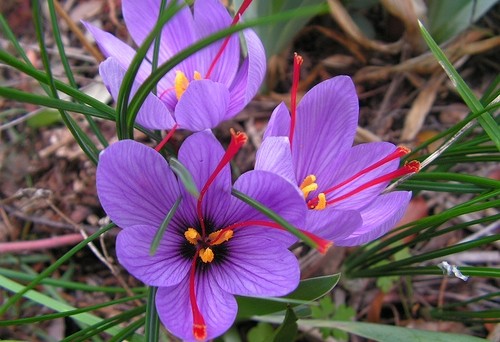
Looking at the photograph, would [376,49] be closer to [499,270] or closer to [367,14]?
[367,14]

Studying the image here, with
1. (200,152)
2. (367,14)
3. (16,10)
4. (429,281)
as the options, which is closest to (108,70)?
(200,152)

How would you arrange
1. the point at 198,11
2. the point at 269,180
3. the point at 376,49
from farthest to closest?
the point at 376,49 < the point at 198,11 < the point at 269,180

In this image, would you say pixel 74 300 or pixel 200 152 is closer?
pixel 200 152

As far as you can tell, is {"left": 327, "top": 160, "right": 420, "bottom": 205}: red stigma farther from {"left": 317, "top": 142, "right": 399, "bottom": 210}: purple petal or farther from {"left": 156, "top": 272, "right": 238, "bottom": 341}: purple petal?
{"left": 156, "top": 272, "right": 238, "bottom": 341}: purple petal

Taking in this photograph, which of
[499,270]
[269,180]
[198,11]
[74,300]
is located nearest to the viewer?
[269,180]

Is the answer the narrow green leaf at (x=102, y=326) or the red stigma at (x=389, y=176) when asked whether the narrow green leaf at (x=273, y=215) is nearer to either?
the red stigma at (x=389, y=176)

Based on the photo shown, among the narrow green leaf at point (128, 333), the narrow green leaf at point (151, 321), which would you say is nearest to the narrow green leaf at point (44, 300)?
the narrow green leaf at point (128, 333)

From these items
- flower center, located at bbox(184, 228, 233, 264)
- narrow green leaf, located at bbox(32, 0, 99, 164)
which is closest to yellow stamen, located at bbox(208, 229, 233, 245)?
flower center, located at bbox(184, 228, 233, 264)
